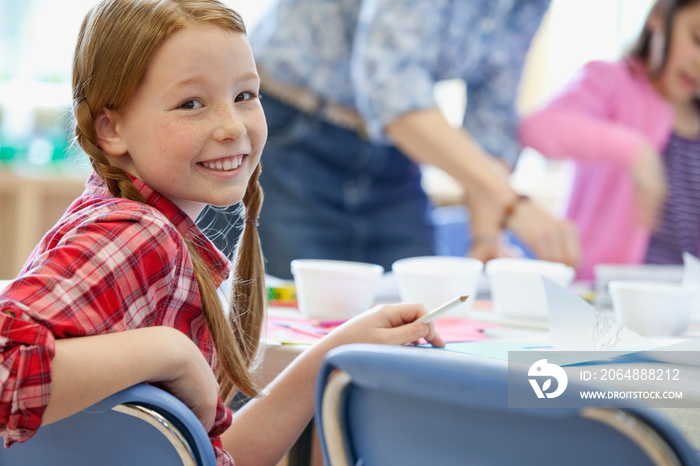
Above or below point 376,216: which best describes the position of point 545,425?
above

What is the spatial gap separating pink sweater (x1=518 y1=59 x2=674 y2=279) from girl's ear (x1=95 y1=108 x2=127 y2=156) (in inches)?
51.5

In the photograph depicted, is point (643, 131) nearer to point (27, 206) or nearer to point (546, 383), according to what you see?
point (546, 383)

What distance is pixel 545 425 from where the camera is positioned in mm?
510

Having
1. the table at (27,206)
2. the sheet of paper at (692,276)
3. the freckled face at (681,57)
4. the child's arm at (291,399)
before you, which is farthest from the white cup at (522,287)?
the table at (27,206)

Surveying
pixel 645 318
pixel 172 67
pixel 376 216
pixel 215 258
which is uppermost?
pixel 172 67

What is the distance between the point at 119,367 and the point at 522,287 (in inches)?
26.2

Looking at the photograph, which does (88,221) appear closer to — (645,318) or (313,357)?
(313,357)

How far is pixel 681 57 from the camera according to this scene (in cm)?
190

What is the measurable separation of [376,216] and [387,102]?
31cm

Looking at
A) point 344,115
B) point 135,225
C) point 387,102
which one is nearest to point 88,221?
point 135,225

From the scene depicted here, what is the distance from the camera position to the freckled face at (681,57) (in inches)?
73.6

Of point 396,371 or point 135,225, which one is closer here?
point 396,371

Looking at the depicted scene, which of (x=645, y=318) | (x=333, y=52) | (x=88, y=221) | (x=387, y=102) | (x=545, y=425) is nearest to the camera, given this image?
(x=545, y=425)

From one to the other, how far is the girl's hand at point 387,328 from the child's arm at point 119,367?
0.18m
